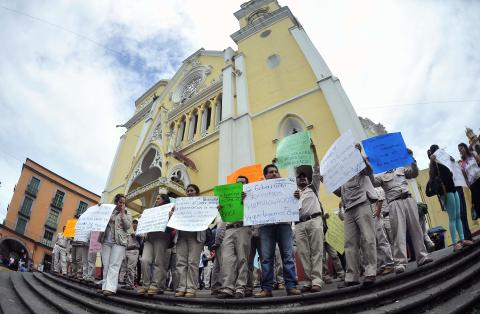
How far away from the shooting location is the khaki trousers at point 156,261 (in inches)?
203

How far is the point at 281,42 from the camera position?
15359 millimetres

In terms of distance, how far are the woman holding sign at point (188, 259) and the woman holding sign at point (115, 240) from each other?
1.08m

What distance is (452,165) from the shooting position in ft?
15.8

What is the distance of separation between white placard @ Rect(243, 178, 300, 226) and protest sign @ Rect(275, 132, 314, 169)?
3.97 ft

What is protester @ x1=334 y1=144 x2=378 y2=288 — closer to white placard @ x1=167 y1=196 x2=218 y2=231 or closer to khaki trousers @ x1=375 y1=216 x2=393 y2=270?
khaki trousers @ x1=375 y1=216 x2=393 y2=270

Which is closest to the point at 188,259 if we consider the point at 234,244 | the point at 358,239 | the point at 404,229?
the point at 234,244

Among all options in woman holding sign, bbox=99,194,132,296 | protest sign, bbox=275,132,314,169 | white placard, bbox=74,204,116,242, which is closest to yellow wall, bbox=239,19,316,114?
protest sign, bbox=275,132,314,169

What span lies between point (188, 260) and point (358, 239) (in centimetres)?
262

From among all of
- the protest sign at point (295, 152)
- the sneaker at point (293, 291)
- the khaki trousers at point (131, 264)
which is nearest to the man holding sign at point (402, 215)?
the sneaker at point (293, 291)

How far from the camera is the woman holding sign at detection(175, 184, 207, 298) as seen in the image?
4788 mm

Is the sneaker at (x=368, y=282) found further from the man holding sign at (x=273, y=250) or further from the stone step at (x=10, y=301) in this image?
the stone step at (x=10, y=301)

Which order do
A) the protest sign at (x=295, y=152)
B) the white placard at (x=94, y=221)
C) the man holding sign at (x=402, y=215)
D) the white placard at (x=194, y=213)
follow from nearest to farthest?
the man holding sign at (x=402, y=215) → the white placard at (x=194, y=213) → the white placard at (x=94, y=221) → the protest sign at (x=295, y=152)

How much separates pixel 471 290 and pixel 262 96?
1230cm

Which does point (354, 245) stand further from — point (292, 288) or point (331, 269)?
point (331, 269)
